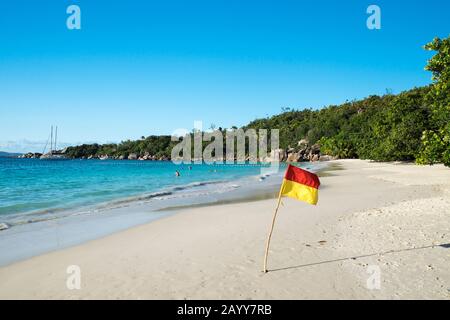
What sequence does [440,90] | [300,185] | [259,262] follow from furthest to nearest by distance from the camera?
[440,90] < [259,262] < [300,185]

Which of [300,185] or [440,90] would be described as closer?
[300,185]

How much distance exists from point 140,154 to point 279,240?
197 metres

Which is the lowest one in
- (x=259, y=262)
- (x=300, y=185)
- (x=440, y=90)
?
(x=259, y=262)

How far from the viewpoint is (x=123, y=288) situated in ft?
20.7

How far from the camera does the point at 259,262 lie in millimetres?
7504

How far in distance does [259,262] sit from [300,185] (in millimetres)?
2080

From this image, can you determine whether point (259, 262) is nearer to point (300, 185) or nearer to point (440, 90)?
point (300, 185)

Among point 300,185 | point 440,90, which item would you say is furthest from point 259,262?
point 440,90

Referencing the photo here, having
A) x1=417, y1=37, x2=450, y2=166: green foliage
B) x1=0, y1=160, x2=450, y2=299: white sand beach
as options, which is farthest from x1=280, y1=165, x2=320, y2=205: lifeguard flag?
x1=417, y1=37, x2=450, y2=166: green foliage

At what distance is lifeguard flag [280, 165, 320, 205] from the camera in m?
6.70

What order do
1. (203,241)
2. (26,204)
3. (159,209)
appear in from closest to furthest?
(203,241) < (159,209) < (26,204)
